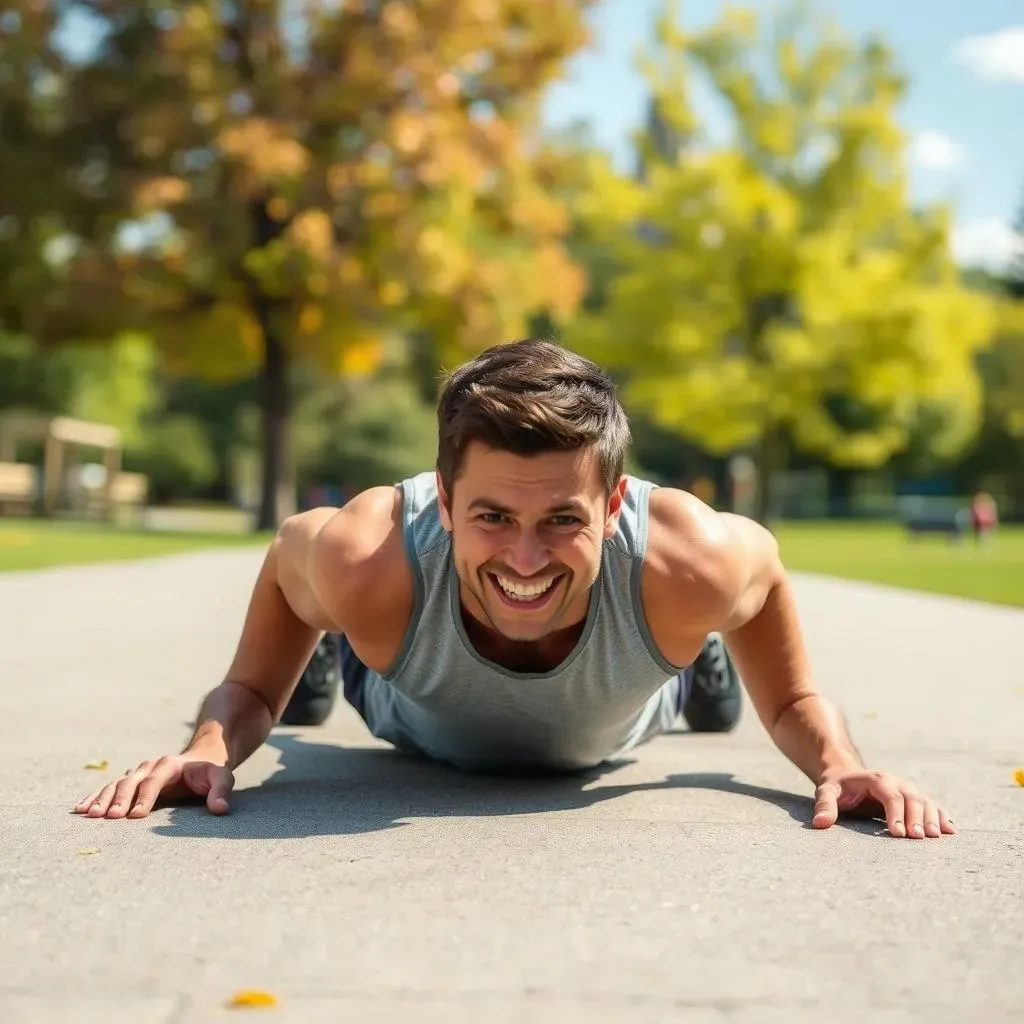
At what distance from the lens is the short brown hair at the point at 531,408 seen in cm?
335

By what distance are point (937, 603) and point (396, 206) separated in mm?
16417

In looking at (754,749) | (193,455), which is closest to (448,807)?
(754,749)

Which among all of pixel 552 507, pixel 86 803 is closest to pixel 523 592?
pixel 552 507

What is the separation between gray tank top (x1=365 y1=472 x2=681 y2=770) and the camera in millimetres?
3650

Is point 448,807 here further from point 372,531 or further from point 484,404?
point 484,404

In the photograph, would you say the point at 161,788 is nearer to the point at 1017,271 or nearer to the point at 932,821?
the point at 932,821

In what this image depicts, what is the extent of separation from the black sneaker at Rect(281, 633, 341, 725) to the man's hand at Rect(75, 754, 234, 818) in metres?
1.30

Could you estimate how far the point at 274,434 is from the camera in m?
29.1

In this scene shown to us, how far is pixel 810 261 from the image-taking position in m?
31.8

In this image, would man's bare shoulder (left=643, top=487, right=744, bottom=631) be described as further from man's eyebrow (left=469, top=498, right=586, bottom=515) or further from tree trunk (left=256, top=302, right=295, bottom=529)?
tree trunk (left=256, top=302, right=295, bottom=529)

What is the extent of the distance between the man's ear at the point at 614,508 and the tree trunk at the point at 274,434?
25590 mm

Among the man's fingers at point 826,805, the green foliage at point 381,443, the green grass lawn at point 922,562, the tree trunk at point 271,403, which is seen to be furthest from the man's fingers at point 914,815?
the green foliage at point 381,443

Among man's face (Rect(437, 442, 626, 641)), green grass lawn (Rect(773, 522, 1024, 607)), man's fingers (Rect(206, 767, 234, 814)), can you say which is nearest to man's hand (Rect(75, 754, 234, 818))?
man's fingers (Rect(206, 767, 234, 814))

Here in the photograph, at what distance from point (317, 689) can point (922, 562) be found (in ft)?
55.9
